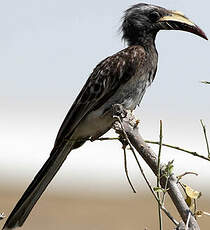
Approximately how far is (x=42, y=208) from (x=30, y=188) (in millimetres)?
8599

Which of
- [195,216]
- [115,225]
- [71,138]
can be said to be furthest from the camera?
[115,225]

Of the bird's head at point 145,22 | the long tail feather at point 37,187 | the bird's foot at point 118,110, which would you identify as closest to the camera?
the long tail feather at point 37,187

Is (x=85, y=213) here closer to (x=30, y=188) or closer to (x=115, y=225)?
(x=115, y=225)

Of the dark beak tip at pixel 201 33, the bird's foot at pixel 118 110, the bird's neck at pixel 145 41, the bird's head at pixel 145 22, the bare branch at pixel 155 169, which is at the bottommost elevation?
the bare branch at pixel 155 169

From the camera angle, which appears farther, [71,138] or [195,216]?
[71,138]

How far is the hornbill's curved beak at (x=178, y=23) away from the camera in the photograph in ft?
17.0

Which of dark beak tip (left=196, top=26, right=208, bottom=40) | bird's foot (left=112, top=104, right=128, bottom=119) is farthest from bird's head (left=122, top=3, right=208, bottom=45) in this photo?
bird's foot (left=112, top=104, right=128, bottom=119)

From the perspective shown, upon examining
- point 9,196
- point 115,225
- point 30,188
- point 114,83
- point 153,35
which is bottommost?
point 30,188

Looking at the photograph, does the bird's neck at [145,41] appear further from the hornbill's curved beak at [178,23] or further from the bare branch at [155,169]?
the bare branch at [155,169]

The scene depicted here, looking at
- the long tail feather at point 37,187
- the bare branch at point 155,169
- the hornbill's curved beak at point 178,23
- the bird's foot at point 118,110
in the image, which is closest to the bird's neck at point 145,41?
the hornbill's curved beak at point 178,23

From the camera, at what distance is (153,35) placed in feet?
18.5

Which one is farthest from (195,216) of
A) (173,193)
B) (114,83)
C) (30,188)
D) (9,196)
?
(9,196)

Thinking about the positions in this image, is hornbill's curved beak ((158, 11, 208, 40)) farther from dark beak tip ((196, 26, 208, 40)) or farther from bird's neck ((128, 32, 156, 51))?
bird's neck ((128, 32, 156, 51))

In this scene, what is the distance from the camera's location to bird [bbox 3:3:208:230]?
16.3ft
